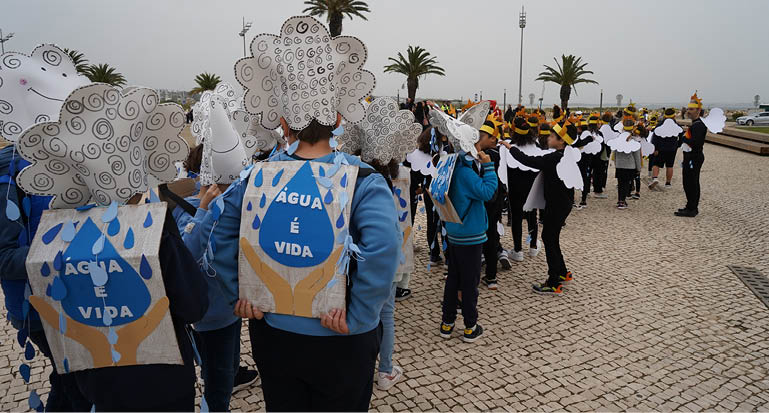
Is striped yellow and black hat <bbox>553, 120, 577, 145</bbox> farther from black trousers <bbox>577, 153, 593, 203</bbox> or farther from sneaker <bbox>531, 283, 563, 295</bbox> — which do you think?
black trousers <bbox>577, 153, 593, 203</bbox>

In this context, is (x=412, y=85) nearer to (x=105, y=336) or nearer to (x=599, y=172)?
(x=599, y=172)

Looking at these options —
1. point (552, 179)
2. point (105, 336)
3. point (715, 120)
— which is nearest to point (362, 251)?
point (105, 336)

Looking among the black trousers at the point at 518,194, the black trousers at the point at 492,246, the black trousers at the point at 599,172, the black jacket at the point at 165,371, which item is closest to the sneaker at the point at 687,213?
the black trousers at the point at 599,172

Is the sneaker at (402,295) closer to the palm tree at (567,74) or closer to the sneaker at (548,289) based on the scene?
the sneaker at (548,289)

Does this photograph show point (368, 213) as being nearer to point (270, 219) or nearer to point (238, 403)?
point (270, 219)

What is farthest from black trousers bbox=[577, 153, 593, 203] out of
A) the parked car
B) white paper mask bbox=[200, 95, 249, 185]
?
the parked car

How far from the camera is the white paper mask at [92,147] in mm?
1729

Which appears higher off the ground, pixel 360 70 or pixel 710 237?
pixel 360 70

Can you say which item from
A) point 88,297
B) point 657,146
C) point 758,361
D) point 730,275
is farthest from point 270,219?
point 657,146

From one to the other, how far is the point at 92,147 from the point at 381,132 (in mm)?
2379

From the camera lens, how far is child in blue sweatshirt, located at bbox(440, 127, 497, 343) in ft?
13.4

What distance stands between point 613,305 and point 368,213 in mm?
4514

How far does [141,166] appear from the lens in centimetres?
196

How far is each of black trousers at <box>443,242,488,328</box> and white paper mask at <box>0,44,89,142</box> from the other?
3213 mm
